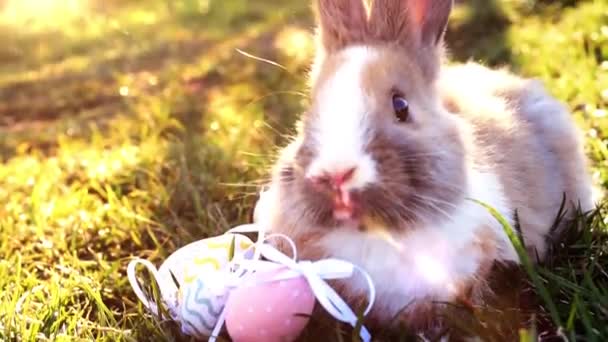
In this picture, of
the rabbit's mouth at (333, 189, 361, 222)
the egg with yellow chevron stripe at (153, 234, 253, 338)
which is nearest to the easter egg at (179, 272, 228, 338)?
the egg with yellow chevron stripe at (153, 234, 253, 338)

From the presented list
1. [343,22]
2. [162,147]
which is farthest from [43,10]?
[343,22]

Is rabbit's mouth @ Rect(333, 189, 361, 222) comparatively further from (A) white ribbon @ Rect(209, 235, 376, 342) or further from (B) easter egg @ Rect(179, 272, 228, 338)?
(B) easter egg @ Rect(179, 272, 228, 338)

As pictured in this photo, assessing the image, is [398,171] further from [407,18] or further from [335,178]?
[407,18]

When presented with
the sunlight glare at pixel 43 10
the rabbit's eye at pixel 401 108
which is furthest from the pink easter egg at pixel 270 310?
the sunlight glare at pixel 43 10

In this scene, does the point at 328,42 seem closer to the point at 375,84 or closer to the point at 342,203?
the point at 375,84

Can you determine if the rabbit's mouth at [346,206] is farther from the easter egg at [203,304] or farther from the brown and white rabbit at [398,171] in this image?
the easter egg at [203,304]

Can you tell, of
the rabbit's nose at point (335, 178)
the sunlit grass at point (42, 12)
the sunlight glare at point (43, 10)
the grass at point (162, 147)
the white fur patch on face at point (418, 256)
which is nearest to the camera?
the rabbit's nose at point (335, 178)
